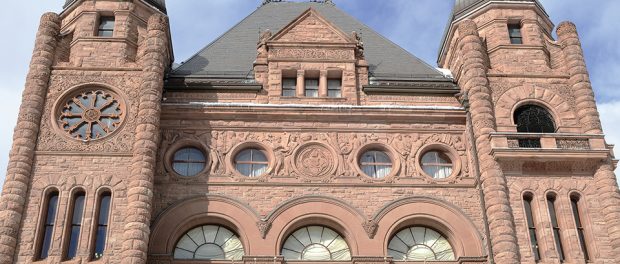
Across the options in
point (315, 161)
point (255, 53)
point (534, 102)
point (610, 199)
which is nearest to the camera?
point (610, 199)

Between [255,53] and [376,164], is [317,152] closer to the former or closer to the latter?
[376,164]

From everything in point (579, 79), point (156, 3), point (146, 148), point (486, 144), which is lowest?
point (146, 148)

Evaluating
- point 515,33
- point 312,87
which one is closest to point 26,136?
point 312,87

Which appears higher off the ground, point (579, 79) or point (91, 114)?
point (579, 79)

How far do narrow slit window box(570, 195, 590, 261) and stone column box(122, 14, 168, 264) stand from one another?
12.1 metres

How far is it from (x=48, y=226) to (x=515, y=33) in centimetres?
1661

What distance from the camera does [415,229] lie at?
21.9 metres

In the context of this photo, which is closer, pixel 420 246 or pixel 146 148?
pixel 146 148

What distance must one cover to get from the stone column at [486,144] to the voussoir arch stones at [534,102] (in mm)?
422

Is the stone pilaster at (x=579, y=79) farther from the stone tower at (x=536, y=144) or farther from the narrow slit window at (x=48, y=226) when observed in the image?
the narrow slit window at (x=48, y=226)

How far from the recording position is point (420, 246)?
21641mm

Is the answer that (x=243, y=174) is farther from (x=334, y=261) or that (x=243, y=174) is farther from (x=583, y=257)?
(x=583, y=257)

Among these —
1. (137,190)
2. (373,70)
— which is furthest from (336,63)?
(137,190)

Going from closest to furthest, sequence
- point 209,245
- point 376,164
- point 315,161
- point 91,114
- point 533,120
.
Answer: point 209,245
point 91,114
point 315,161
point 376,164
point 533,120
